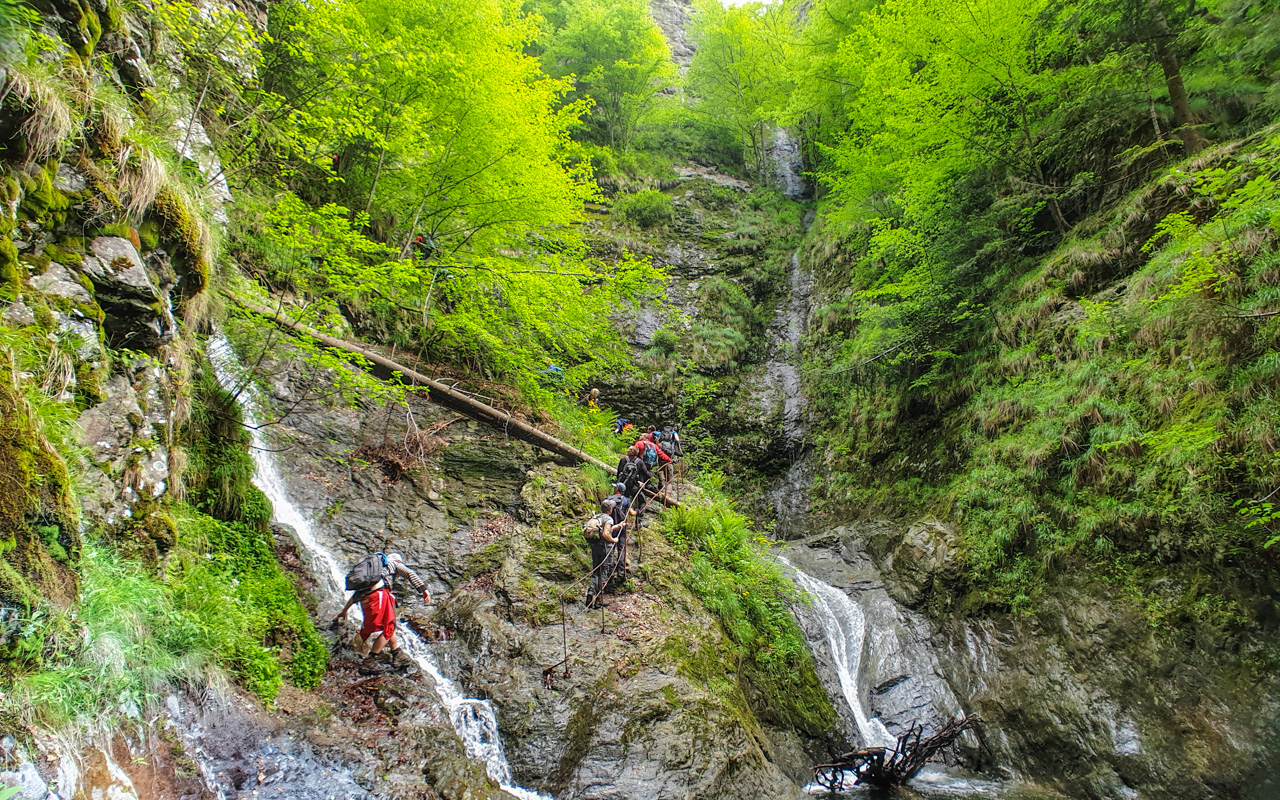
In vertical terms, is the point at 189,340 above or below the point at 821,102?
below

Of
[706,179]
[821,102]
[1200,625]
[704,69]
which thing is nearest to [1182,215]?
[1200,625]

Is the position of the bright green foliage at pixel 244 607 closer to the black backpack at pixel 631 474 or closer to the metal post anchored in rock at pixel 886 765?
the black backpack at pixel 631 474

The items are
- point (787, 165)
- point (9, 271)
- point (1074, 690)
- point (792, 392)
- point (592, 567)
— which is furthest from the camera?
point (787, 165)

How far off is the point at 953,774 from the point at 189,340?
10.7 m

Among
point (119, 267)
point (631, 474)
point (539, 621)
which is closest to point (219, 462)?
point (119, 267)

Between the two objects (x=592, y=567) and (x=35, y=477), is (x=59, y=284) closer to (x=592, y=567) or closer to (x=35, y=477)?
(x=35, y=477)

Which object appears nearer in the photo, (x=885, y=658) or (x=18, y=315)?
(x=18, y=315)

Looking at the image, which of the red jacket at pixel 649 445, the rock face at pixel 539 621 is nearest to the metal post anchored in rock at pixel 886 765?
the rock face at pixel 539 621

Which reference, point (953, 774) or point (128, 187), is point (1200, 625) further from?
point (128, 187)

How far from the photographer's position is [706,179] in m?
24.9

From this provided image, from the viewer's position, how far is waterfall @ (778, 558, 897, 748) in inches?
302

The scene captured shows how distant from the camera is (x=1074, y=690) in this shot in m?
6.59

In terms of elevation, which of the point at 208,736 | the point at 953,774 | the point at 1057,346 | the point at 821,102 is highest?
the point at 821,102

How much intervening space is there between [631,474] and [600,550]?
1.73 meters
